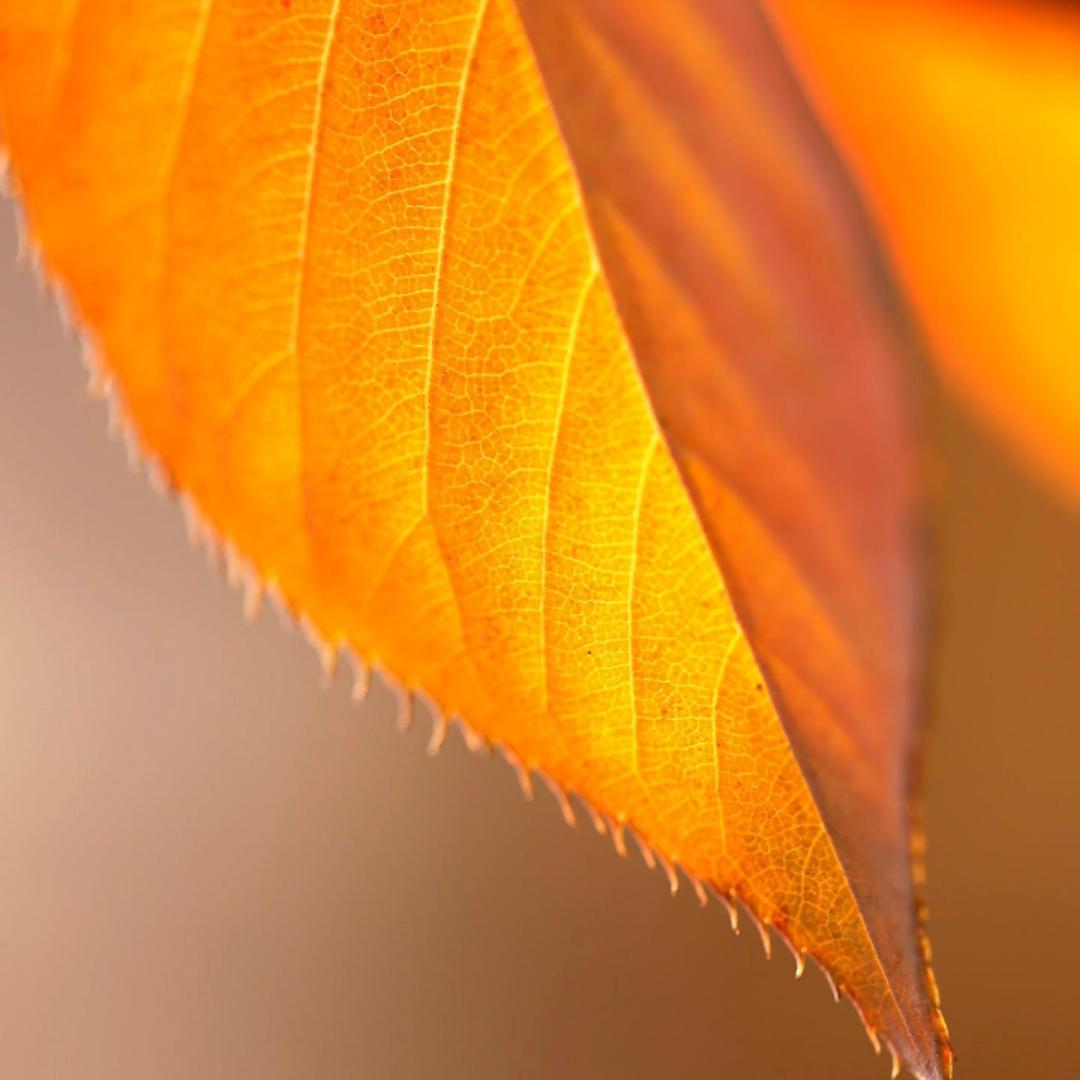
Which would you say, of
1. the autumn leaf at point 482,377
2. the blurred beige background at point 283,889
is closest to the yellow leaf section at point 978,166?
the autumn leaf at point 482,377

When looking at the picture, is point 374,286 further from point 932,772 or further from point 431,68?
point 932,772

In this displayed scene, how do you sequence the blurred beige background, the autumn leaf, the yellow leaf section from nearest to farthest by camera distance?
the autumn leaf, the yellow leaf section, the blurred beige background

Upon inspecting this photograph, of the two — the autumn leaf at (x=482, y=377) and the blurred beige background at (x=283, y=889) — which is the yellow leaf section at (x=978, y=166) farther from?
the blurred beige background at (x=283, y=889)

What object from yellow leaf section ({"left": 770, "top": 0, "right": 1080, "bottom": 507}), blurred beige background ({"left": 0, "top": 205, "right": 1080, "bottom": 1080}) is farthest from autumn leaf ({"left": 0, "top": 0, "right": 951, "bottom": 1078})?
blurred beige background ({"left": 0, "top": 205, "right": 1080, "bottom": 1080})

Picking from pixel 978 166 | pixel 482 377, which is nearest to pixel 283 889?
pixel 978 166

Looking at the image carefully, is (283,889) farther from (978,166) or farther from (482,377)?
(482,377)

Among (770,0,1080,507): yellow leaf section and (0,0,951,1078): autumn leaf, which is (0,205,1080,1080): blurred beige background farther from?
(0,0,951,1078): autumn leaf
